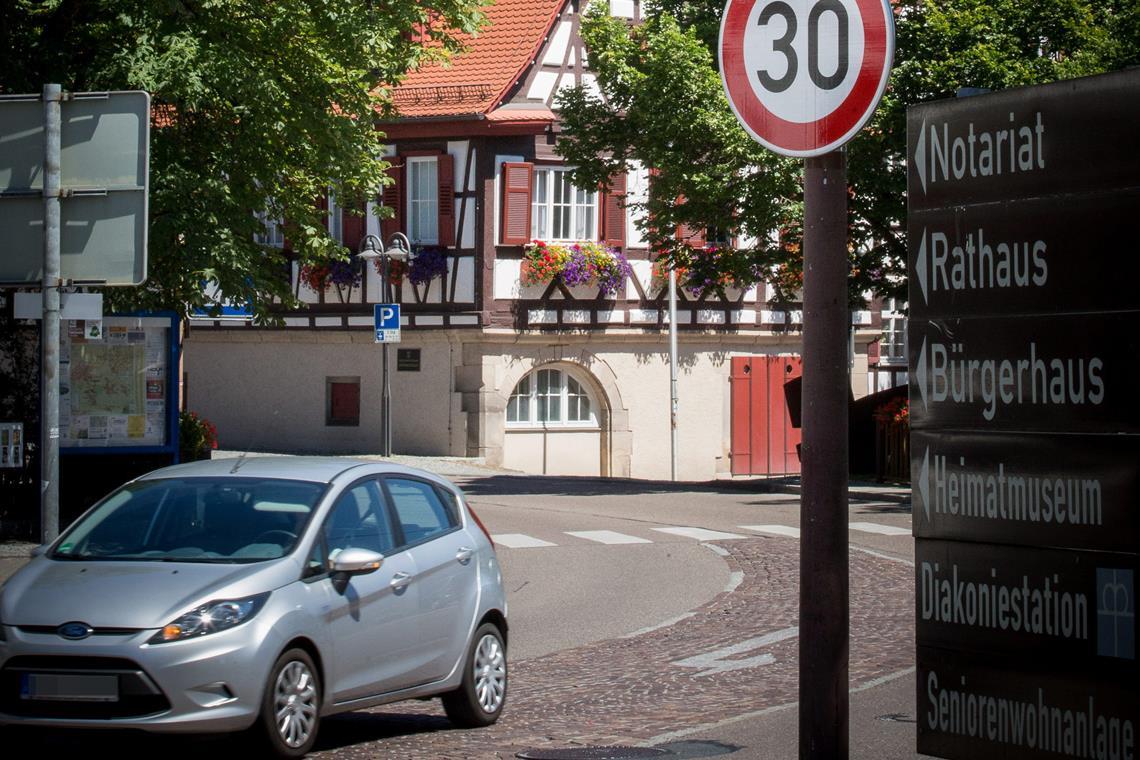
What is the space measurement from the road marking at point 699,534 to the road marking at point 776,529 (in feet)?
1.91

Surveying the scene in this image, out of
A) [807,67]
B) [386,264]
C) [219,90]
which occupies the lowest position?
[807,67]

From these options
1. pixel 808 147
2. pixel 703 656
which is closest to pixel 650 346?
pixel 703 656

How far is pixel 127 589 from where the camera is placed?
24.7 ft

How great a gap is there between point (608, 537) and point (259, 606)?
13088 millimetres

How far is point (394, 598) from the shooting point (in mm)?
8328

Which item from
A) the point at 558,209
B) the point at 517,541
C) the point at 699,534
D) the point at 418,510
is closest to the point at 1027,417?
the point at 418,510

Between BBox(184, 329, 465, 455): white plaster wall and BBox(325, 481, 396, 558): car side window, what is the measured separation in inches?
1066

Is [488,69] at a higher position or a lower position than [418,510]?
higher

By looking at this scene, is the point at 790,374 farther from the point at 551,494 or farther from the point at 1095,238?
the point at 1095,238

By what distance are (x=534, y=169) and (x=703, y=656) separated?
24.8 meters

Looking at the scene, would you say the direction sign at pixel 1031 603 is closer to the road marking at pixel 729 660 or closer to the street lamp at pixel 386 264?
the road marking at pixel 729 660

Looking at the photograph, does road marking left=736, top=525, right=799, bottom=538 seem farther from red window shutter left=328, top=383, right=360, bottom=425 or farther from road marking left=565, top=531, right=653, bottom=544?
red window shutter left=328, top=383, right=360, bottom=425

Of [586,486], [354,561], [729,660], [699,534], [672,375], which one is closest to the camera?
[354,561]

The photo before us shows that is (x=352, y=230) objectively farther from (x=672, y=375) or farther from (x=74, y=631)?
(x=74, y=631)
